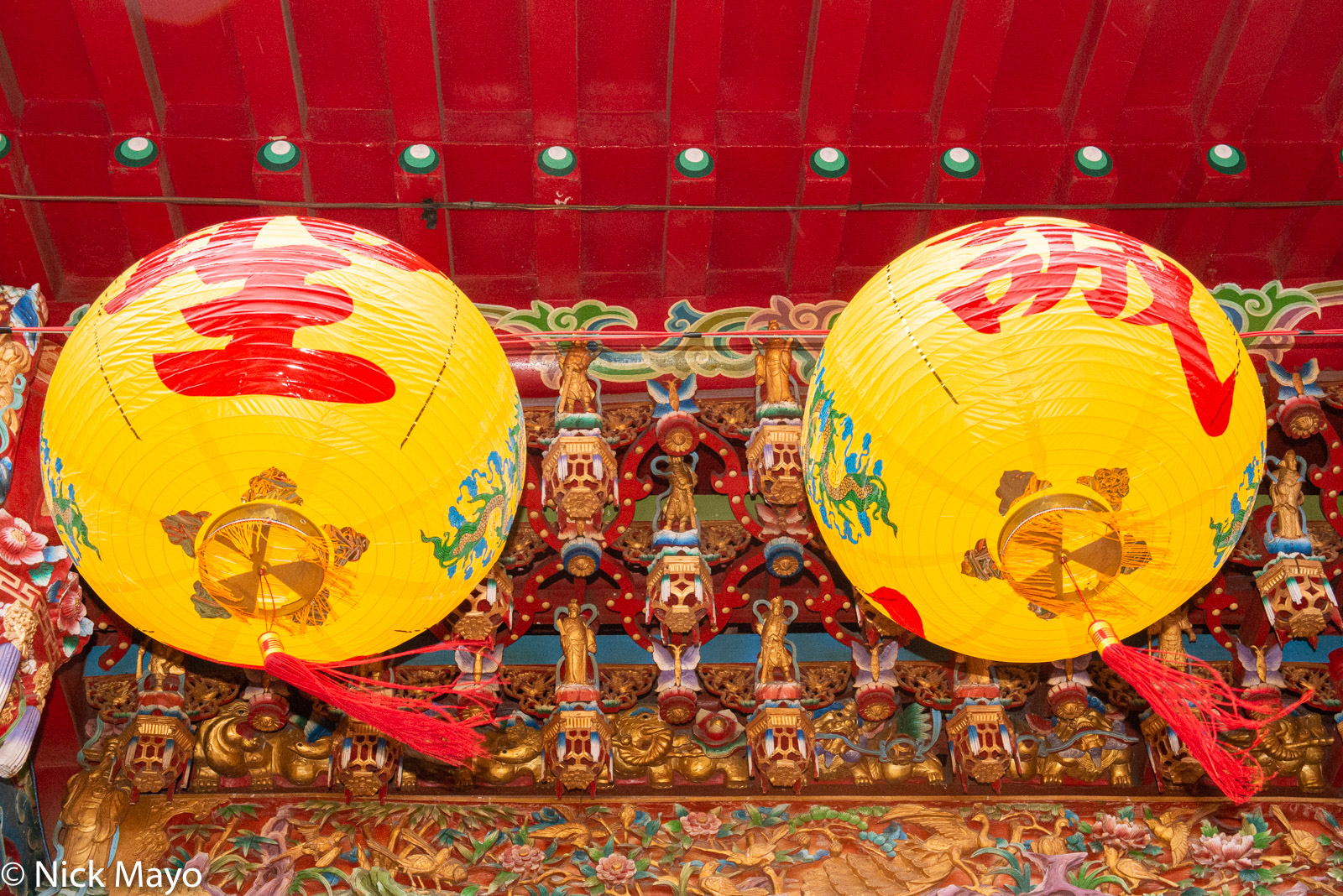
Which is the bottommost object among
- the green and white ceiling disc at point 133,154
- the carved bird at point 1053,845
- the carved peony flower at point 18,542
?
the carved bird at point 1053,845

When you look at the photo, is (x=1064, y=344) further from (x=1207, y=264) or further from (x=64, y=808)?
(x=64, y=808)

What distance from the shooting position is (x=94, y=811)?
3686mm

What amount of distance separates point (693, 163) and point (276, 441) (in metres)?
2.01

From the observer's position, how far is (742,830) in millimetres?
3686

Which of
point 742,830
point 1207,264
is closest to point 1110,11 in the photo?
point 1207,264

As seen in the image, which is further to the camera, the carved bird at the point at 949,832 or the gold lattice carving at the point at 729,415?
the gold lattice carving at the point at 729,415

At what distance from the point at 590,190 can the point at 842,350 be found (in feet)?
5.35

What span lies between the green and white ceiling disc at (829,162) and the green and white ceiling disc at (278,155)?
1.54 metres

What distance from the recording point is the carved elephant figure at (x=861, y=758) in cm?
386

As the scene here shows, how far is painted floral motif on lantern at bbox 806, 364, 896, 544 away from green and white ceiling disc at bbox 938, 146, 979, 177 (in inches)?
58.7

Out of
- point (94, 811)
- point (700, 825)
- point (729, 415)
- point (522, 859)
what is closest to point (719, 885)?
point (700, 825)

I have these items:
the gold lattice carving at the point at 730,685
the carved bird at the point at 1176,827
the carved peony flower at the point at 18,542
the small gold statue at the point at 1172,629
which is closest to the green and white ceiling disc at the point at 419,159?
the carved peony flower at the point at 18,542

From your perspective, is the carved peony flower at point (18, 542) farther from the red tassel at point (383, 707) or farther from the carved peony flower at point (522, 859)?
the carved peony flower at point (522, 859)

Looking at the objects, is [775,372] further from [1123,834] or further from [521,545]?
[1123,834]
